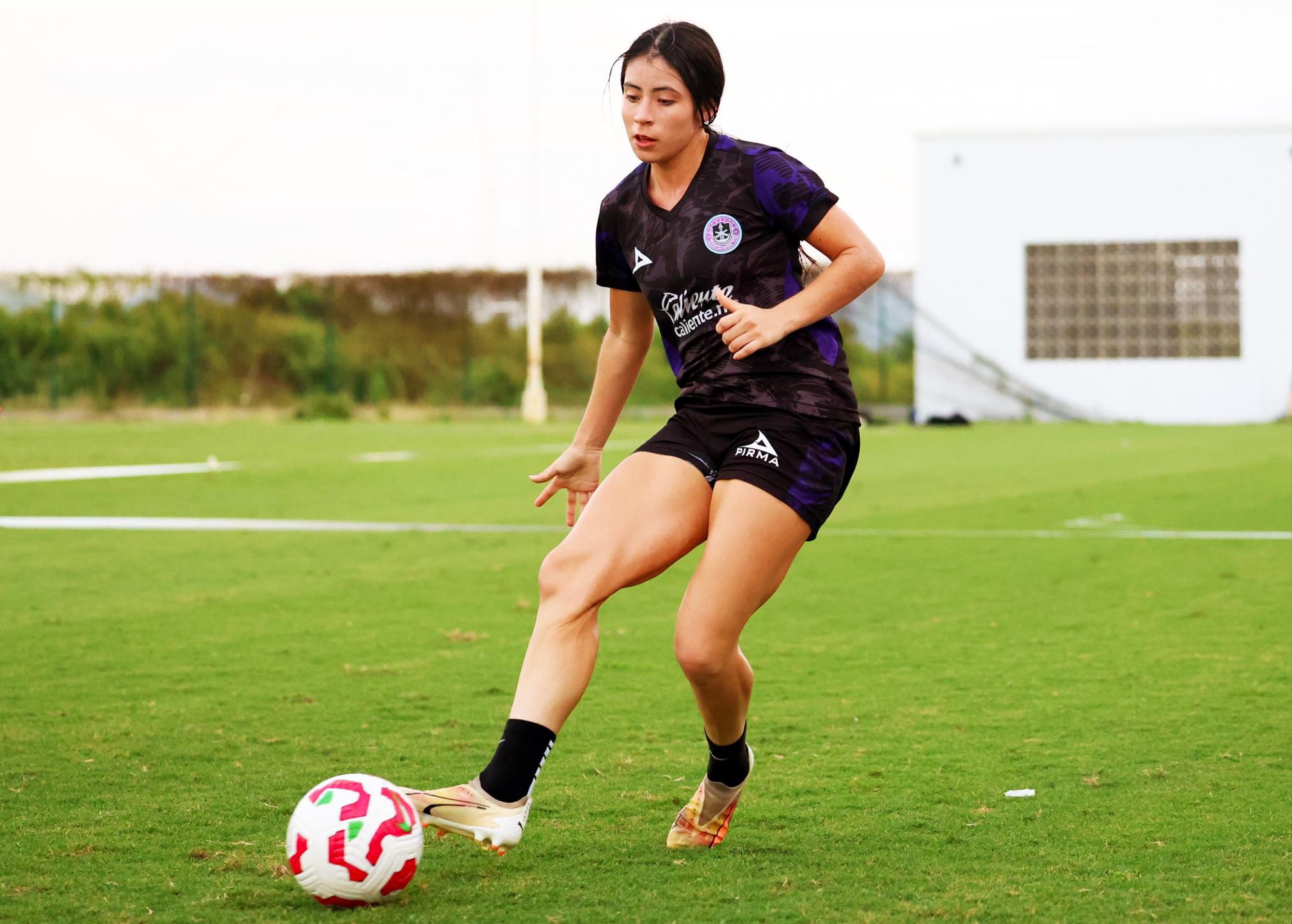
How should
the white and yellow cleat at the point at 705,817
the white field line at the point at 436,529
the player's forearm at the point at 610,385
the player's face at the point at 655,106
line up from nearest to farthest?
1. the player's face at the point at 655,106
2. the white and yellow cleat at the point at 705,817
3. the player's forearm at the point at 610,385
4. the white field line at the point at 436,529

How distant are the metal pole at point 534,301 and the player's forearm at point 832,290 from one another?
98.7 feet

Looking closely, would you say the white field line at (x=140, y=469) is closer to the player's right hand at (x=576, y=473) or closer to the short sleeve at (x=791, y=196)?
the player's right hand at (x=576, y=473)

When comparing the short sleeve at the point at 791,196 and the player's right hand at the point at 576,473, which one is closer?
the short sleeve at the point at 791,196

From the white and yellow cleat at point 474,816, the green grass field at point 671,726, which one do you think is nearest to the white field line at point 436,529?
the green grass field at point 671,726

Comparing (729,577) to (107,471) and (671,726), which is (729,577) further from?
(107,471)

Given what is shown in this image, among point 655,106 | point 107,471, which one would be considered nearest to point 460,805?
point 655,106

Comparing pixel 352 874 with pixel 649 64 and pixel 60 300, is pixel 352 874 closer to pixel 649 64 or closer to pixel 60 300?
pixel 649 64

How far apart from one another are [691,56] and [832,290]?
64 cm

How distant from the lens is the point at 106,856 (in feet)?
12.4

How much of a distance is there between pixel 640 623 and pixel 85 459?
48.1 ft

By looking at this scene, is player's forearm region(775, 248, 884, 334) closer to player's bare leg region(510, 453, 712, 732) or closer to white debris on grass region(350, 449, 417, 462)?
player's bare leg region(510, 453, 712, 732)

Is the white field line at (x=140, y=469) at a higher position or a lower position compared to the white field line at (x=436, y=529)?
higher

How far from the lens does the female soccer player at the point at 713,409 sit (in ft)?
12.2

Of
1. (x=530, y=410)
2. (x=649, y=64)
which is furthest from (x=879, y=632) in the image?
(x=530, y=410)
